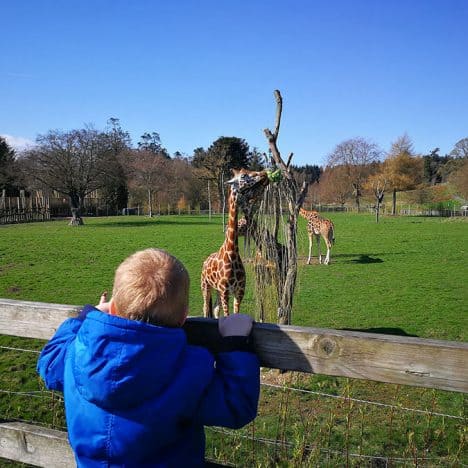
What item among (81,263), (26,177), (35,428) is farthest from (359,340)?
(26,177)

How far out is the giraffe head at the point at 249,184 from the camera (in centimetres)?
605

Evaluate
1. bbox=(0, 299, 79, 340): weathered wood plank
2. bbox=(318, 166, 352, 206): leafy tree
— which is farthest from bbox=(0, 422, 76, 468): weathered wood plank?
bbox=(318, 166, 352, 206): leafy tree

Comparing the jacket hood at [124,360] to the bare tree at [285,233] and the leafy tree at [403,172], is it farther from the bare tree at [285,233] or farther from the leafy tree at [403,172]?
the leafy tree at [403,172]

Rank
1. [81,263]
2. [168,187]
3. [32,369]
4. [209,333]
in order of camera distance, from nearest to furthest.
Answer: [209,333], [32,369], [81,263], [168,187]

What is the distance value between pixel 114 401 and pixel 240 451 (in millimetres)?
2779

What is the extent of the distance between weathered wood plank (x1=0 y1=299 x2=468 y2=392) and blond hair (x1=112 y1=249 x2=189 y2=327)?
0.38 meters

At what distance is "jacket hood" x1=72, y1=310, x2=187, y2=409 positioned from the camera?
1680mm

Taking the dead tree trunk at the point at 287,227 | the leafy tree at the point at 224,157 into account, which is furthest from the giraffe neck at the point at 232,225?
the leafy tree at the point at 224,157

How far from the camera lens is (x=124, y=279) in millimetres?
1802

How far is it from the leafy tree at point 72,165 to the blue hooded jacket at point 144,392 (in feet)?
127

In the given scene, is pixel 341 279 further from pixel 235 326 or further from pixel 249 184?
pixel 235 326

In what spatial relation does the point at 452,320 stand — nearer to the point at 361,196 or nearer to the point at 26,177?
the point at 26,177

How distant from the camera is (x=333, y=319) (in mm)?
9055

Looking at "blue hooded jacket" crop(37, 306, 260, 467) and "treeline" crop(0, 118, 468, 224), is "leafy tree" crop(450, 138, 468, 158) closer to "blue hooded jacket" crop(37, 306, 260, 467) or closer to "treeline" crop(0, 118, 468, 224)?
"treeline" crop(0, 118, 468, 224)
